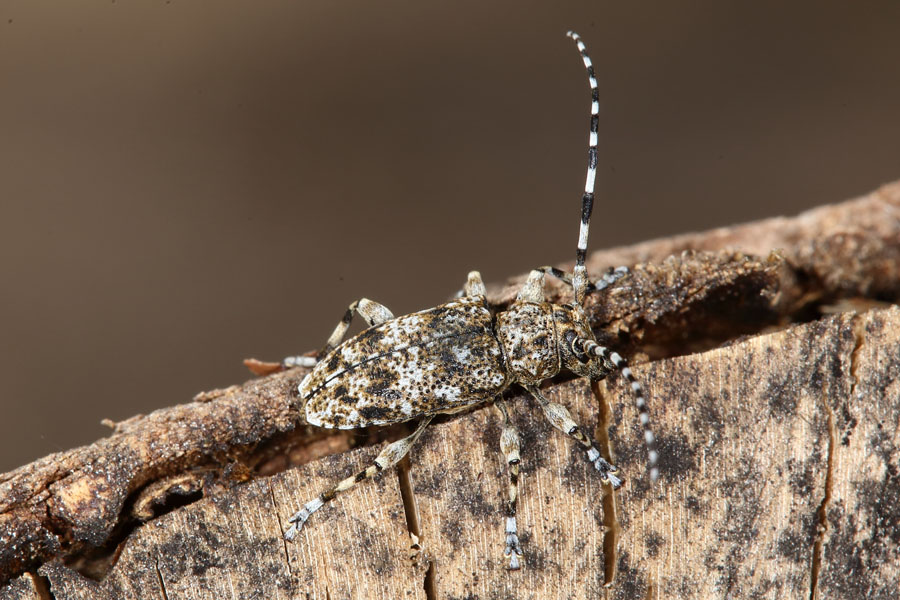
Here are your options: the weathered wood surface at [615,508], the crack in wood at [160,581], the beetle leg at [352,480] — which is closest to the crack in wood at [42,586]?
the weathered wood surface at [615,508]

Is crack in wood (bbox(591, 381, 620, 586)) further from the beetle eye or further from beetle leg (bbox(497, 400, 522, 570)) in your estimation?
the beetle eye

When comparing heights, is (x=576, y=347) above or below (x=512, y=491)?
above

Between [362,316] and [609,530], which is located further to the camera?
[362,316]

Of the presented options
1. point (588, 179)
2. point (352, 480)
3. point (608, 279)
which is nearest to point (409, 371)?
point (352, 480)

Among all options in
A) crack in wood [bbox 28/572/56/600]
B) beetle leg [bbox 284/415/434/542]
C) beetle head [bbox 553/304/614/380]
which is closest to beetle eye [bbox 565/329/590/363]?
beetle head [bbox 553/304/614/380]

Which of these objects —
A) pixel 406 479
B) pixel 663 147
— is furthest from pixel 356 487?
pixel 663 147

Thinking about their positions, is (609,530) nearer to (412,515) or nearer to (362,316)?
(412,515)
